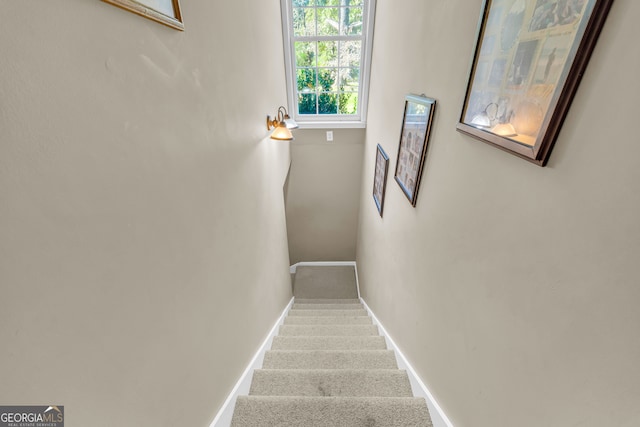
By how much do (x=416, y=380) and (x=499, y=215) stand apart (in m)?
1.14

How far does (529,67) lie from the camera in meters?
0.66

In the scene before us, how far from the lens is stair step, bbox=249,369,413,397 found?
1.53m

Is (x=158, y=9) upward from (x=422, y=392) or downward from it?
upward

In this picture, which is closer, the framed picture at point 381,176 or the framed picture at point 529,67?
the framed picture at point 529,67

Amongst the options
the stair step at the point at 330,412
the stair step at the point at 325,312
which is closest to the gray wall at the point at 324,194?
the stair step at the point at 325,312

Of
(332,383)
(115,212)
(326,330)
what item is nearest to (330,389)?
(332,383)

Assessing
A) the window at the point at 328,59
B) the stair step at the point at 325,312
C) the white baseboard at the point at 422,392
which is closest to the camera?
the white baseboard at the point at 422,392

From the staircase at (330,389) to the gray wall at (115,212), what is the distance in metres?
0.28

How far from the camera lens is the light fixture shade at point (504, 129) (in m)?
0.70

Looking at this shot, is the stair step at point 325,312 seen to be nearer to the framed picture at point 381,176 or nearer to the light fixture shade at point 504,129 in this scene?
the framed picture at point 381,176

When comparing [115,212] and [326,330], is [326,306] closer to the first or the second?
[326,330]

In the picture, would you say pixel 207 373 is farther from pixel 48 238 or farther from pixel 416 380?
pixel 416 380

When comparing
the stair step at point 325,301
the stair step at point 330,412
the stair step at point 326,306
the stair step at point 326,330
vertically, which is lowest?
the stair step at point 325,301

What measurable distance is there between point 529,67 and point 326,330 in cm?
244
